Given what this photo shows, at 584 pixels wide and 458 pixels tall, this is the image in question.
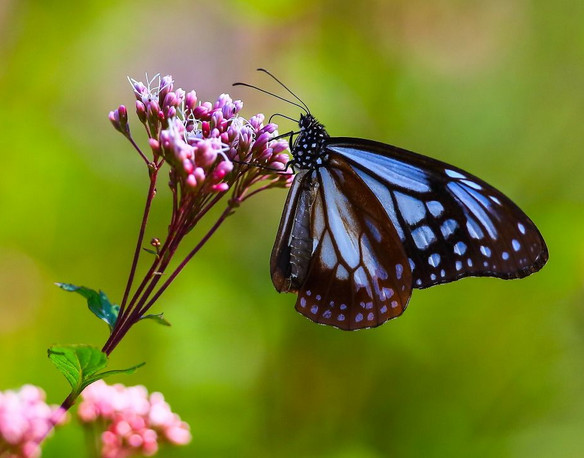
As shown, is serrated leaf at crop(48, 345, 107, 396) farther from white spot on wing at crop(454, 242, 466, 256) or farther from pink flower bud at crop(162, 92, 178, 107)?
white spot on wing at crop(454, 242, 466, 256)

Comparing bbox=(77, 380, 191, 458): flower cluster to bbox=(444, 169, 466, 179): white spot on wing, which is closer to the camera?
bbox=(77, 380, 191, 458): flower cluster

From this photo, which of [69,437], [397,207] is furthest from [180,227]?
[69,437]

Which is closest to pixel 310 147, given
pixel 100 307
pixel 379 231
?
pixel 379 231

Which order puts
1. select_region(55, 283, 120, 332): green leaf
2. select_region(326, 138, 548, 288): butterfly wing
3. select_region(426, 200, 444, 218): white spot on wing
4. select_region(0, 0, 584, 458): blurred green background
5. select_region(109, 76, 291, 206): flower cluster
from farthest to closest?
select_region(0, 0, 584, 458): blurred green background, select_region(426, 200, 444, 218): white spot on wing, select_region(326, 138, 548, 288): butterfly wing, select_region(109, 76, 291, 206): flower cluster, select_region(55, 283, 120, 332): green leaf

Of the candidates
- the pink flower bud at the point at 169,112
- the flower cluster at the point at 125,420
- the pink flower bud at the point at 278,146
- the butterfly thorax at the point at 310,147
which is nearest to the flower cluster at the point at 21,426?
the flower cluster at the point at 125,420

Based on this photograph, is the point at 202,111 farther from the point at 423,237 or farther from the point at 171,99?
the point at 423,237

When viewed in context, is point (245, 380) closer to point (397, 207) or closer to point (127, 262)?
point (127, 262)

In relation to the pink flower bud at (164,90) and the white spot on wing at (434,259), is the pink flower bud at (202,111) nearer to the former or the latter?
the pink flower bud at (164,90)

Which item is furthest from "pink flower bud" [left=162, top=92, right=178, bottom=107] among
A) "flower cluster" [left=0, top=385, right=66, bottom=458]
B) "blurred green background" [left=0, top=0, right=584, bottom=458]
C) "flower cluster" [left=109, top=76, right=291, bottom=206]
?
"blurred green background" [left=0, top=0, right=584, bottom=458]
